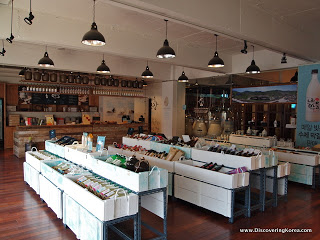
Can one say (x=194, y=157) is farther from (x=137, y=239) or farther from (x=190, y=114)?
(x=190, y=114)

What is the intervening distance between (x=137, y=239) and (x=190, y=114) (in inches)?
375

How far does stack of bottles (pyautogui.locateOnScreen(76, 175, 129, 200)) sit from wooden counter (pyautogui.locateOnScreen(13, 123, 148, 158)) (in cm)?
656

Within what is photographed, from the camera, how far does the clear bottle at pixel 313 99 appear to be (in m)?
7.44

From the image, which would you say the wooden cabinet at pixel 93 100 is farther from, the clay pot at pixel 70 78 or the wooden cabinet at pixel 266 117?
the wooden cabinet at pixel 266 117

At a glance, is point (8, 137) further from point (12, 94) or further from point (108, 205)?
point (108, 205)

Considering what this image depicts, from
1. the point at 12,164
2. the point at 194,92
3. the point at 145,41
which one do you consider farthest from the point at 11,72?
the point at 194,92

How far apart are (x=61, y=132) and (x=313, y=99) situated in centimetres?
878

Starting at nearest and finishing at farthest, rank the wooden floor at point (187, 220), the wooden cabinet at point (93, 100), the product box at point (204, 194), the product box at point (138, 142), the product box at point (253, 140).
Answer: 1. the wooden floor at point (187, 220)
2. the product box at point (204, 194)
3. the product box at point (138, 142)
4. the product box at point (253, 140)
5. the wooden cabinet at point (93, 100)

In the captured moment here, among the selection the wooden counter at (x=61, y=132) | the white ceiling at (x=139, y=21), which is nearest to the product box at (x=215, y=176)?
the white ceiling at (x=139, y=21)

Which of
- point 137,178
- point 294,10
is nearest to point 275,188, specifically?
point 137,178

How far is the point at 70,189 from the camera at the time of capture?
3596mm

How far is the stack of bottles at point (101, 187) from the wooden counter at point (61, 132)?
21.5 ft

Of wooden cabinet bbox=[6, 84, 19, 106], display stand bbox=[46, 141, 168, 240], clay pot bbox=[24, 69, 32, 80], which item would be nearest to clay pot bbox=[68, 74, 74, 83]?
clay pot bbox=[24, 69, 32, 80]

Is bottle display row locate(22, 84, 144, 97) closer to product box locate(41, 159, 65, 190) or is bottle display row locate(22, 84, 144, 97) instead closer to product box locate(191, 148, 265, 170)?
product box locate(41, 159, 65, 190)
